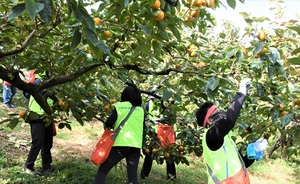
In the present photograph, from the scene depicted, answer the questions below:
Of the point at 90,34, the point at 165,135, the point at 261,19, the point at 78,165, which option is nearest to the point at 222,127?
the point at 261,19

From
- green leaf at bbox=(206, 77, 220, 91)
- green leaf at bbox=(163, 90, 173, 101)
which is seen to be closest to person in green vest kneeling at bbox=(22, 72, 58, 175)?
green leaf at bbox=(163, 90, 173, 101)

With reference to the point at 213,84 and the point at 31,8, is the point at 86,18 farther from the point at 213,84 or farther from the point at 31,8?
the point at 213,84

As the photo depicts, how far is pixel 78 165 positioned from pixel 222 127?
3.65m

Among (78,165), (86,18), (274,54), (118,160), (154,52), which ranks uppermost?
(86,18)

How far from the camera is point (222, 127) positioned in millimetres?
2320

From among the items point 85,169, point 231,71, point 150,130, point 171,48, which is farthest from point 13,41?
point 85,169

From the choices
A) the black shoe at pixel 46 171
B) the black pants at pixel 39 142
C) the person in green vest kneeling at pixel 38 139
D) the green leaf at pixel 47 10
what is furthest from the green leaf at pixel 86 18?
the black shoe at pixel 46 171

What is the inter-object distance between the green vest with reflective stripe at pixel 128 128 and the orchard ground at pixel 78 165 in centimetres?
71

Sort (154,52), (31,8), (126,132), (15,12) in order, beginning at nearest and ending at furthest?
1. (31,8)
2. (15,12)
3. (154,52)
4. (126,132)

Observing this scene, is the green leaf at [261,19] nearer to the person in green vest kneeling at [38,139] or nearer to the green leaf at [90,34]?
the green leaf at [90,34]

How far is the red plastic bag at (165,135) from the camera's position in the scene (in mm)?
4797

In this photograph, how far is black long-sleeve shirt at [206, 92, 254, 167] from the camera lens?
232cm

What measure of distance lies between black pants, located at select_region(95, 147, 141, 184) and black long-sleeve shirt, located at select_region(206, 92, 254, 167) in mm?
1453

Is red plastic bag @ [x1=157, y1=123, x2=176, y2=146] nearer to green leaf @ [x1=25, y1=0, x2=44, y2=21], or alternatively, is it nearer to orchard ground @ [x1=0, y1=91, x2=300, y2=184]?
orchard ground @ [x1=0, y1=91, x2=300, y2=184]
